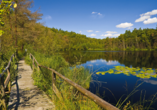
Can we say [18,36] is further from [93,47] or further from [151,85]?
[93,47]

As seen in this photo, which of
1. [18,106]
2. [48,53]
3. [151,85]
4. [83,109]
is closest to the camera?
[83,109]

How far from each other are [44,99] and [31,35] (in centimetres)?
1933

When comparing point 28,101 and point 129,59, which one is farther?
point 129,59

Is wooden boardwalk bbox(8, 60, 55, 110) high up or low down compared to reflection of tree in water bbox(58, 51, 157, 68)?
up

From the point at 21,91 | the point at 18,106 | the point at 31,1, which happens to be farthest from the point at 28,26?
the point at 18,106

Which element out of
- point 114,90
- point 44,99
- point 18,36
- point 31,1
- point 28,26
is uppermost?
point 31,1

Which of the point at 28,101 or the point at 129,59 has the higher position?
the point at 28,101

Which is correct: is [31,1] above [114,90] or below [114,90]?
above

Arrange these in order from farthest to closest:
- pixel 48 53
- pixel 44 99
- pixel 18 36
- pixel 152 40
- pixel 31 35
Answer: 1. pixel 152 40
2. pixel 31 35
3. pixel 18 36
4. pixel 48 53
5. pixel 44 99

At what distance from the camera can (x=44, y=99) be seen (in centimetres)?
408

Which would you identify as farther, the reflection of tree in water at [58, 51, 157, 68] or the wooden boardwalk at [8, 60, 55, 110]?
the reflection of tree in water at [58, 51, 157, 68]

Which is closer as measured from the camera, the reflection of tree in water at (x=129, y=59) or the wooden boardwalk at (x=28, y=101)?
the wooden boardwalk at (x=28, y=101)

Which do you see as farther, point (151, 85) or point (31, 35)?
point (31, 35)

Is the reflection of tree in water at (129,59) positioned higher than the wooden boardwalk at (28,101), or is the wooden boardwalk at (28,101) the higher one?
the wooden boardwalk at (28,101)
